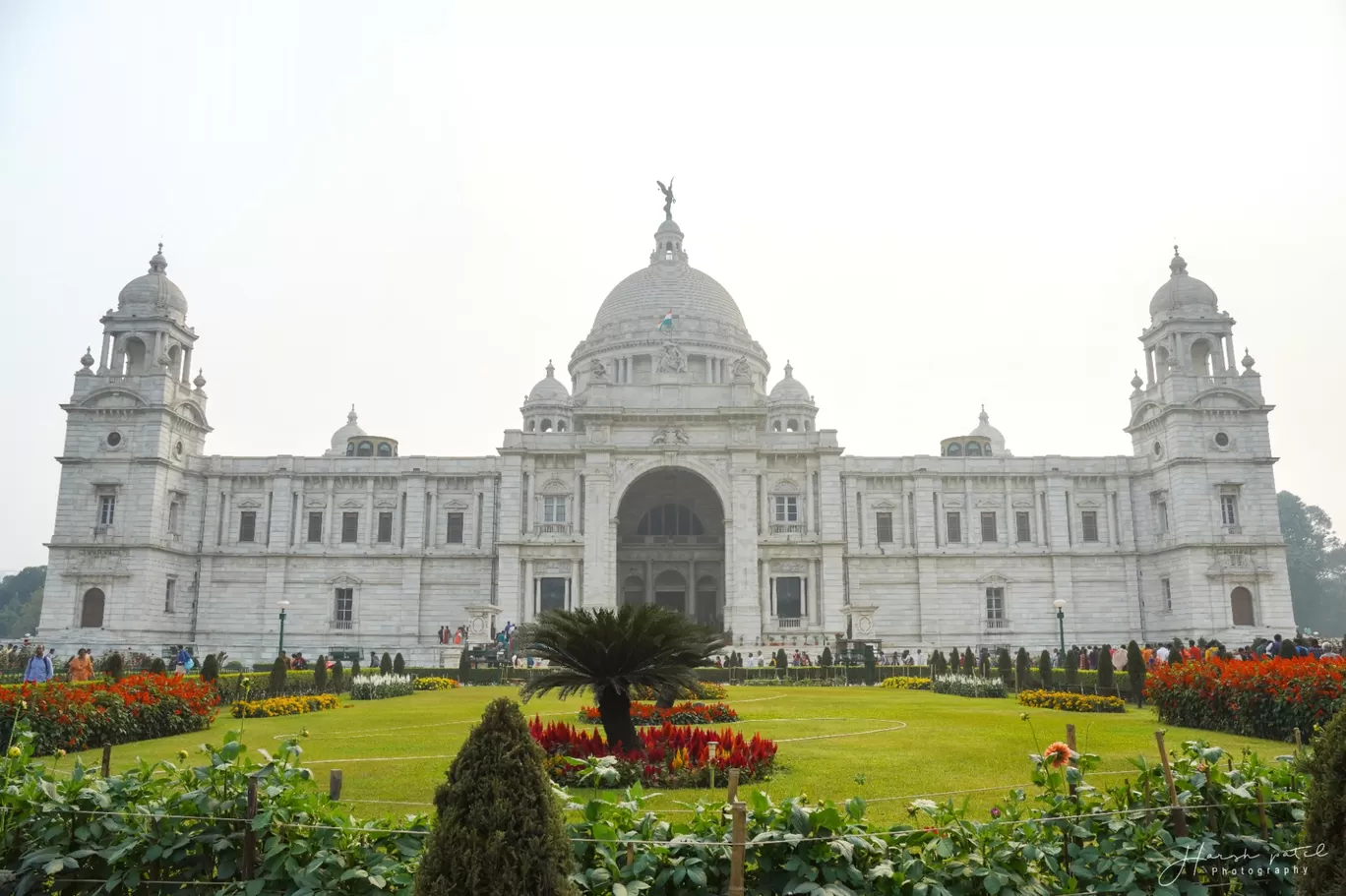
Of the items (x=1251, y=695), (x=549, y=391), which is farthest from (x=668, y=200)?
(x=1251, y=695)

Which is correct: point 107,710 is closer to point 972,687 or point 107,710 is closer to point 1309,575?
point 972,687

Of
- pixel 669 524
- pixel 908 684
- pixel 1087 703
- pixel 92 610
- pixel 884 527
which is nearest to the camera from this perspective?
pixel 1087 703

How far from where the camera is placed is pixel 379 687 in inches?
1188

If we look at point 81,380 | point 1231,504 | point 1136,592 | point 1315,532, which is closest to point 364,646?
point 81,380

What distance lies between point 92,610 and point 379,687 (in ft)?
90.9

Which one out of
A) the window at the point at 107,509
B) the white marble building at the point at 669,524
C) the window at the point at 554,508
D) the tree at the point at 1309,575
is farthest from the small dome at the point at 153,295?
the tree at the point at 1309,575

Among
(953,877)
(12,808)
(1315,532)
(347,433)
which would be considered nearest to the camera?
(953,877)

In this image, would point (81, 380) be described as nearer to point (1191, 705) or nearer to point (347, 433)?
point (347, 433)

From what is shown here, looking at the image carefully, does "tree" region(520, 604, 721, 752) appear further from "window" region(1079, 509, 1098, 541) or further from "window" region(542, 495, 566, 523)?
"window" region(1079, 509, 1098, 541)

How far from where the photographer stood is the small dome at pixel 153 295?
172 feet

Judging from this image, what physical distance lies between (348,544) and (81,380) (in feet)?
52.4

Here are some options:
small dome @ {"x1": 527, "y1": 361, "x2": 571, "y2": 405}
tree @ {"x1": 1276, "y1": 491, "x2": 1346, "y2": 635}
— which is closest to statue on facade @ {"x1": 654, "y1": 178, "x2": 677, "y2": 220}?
small dome @ {"x1": 527, "y1": 361, "x2": 571, "y2": 405}

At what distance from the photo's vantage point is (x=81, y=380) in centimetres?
5153

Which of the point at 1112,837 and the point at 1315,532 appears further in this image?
the point at 1315,532
